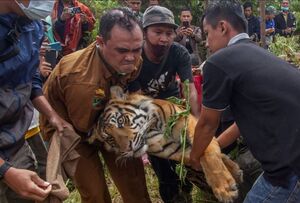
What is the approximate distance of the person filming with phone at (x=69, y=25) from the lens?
20.0ft

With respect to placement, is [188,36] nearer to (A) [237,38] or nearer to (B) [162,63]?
(B) [162,63]

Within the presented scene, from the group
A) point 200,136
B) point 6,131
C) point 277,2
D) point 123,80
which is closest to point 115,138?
point 123,80

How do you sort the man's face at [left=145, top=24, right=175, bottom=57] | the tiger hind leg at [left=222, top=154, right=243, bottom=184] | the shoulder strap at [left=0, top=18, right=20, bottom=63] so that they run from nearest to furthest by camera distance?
1. the shoulder strap at [left=0, top=18, right=20, bottom=63]
2. the tiger hind leg at [left=222, top=154, right=243, bottom=184]
3. the man's face at [left=145, top=24, right=175, bottom=57]

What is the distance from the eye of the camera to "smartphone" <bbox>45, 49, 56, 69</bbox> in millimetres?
4707

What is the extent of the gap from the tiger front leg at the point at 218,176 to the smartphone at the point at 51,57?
242 cm

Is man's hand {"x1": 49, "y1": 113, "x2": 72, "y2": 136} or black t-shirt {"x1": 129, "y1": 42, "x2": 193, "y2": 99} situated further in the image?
black t-shirt {"x1": 129, "y1": 42, "x2": 193, "y2": 99}

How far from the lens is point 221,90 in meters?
2.46

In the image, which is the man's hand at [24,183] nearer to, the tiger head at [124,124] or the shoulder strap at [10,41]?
the shoulder strap at [10,41]

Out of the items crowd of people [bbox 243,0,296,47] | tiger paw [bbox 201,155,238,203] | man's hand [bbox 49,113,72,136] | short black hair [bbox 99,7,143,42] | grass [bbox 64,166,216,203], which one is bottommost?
crowd of people [bbox 243,0,296,47]

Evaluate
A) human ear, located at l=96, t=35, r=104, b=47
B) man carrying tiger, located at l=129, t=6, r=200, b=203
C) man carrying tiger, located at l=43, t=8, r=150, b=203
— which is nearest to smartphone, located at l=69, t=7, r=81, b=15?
man carrying tiger, located at l=129, t=6, r=200, b=203

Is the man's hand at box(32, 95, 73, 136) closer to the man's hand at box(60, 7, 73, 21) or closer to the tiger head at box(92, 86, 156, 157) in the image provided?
Result: the tiger head at box(92, 86, 156, 157)

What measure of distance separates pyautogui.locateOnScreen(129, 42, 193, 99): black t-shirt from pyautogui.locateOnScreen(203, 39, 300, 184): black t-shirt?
51.1 inches

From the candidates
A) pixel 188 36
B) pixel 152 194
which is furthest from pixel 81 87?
pixel 188 36

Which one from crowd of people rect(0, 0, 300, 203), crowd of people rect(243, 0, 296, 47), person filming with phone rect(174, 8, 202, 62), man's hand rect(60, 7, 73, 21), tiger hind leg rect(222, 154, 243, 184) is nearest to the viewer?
crowd of people rect(0, 0, 300, 203)
